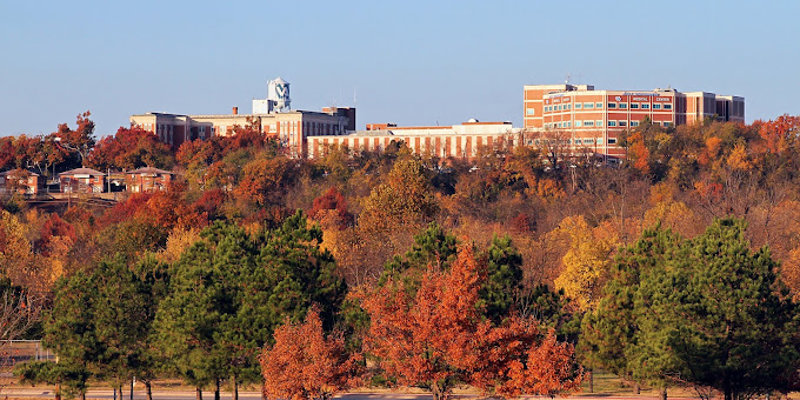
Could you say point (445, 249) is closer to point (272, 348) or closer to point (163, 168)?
point (272, 348)

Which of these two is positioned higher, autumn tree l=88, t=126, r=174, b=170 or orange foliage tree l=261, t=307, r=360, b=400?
autumn tree l=88, t=126, r=174, b=170

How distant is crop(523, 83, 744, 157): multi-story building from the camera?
563 feet

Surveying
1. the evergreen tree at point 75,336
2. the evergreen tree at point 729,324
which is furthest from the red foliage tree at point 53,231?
the evergreen tree at point 729,324

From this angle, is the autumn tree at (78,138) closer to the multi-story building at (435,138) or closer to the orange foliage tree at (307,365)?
the multi-story building at (435,138)

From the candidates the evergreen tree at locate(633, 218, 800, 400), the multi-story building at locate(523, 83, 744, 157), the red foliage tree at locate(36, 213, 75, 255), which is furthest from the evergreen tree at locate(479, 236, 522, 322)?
the multi-story building at locate(523, 83, 744, 157)

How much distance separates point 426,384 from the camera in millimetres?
47250

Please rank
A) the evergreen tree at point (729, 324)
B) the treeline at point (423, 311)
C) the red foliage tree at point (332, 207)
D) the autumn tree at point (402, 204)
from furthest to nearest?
the red foliage tree at point (332, 207) < the autumn tree at point (402, 204) < the evergreen tree at point (729, 324) < the treeline at point (423, 311)

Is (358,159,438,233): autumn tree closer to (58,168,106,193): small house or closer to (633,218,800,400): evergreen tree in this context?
(633,218,800,400): evergreen tree

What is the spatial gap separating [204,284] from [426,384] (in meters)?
13.4

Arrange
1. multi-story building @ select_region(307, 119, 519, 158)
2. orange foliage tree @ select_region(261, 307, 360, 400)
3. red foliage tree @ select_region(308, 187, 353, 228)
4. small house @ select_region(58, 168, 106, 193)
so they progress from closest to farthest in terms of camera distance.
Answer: orange foliage tree @ select_region(261, 307, 360, 400)
red foliage tree @ select_region(308, 187, 353, 228)
small house @ select_region(58, 168, 106, 193)
multi-story building @ select_region(307, 119, 519, 158)

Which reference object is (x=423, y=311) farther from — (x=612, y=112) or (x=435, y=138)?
(x=435, y=138)

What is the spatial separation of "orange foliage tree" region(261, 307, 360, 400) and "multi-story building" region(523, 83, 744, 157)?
121961 mm

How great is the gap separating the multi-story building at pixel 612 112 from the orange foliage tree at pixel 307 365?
400 feet

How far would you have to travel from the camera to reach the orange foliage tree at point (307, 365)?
4781 centimetres
